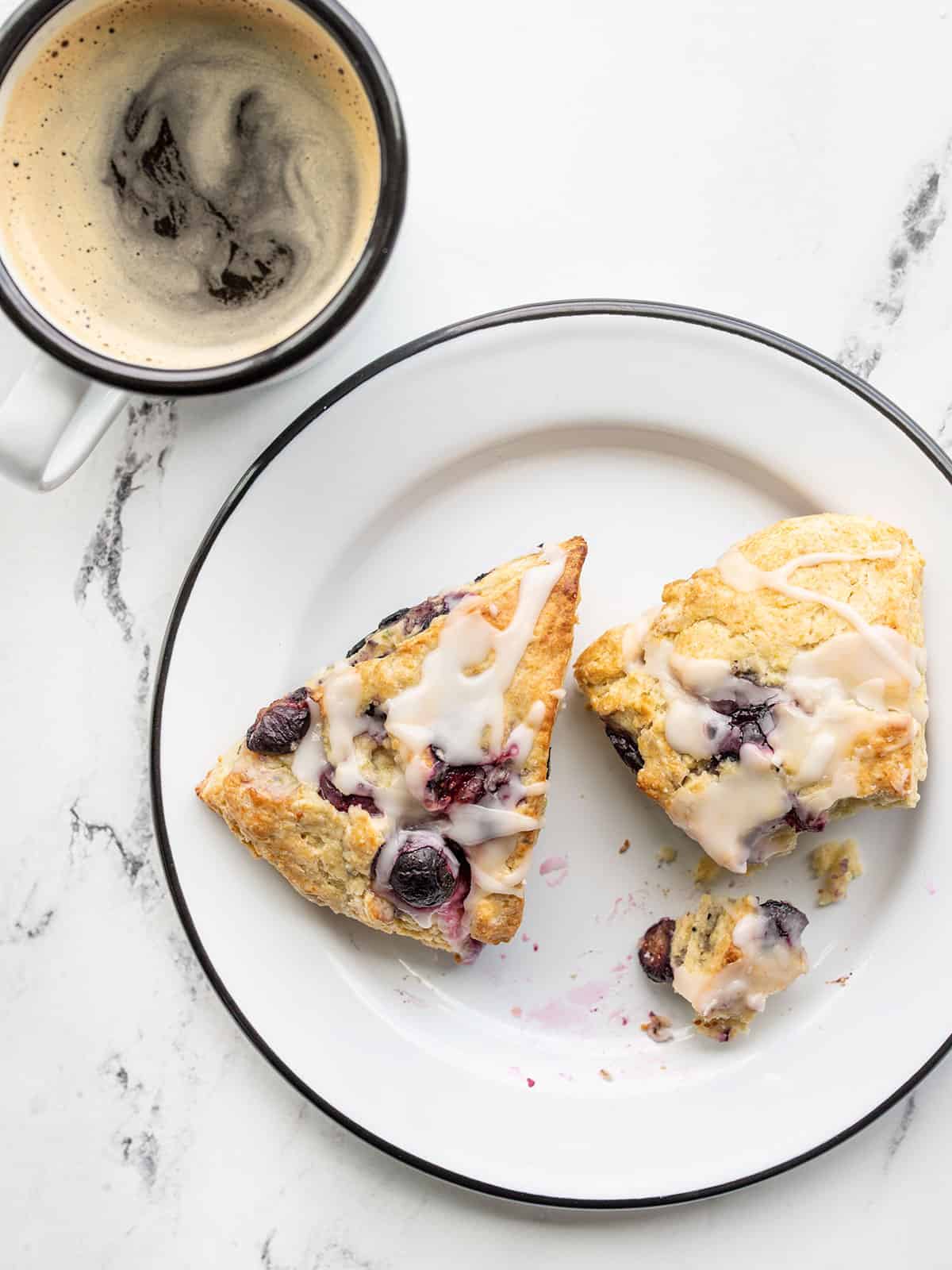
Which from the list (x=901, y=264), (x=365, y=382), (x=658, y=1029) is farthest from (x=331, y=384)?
(x=658, y=1029)

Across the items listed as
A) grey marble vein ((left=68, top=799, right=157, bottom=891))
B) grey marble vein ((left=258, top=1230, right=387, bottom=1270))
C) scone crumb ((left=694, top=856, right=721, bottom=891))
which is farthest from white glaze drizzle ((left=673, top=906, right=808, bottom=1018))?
grey marble vein ((left=68, top=799, right=157, bottom=891))

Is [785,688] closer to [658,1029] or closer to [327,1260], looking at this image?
[658,1029]

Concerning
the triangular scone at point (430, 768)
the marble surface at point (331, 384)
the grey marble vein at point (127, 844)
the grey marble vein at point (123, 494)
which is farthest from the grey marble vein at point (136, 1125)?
the grey marble vein at point (123, 494)

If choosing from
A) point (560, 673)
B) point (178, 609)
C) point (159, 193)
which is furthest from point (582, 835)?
point (159, 193)

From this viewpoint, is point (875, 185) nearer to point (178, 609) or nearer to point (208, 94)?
point (208, 94)

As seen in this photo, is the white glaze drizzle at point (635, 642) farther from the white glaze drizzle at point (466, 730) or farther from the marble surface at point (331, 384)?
the marble surface at point (331, 384)
